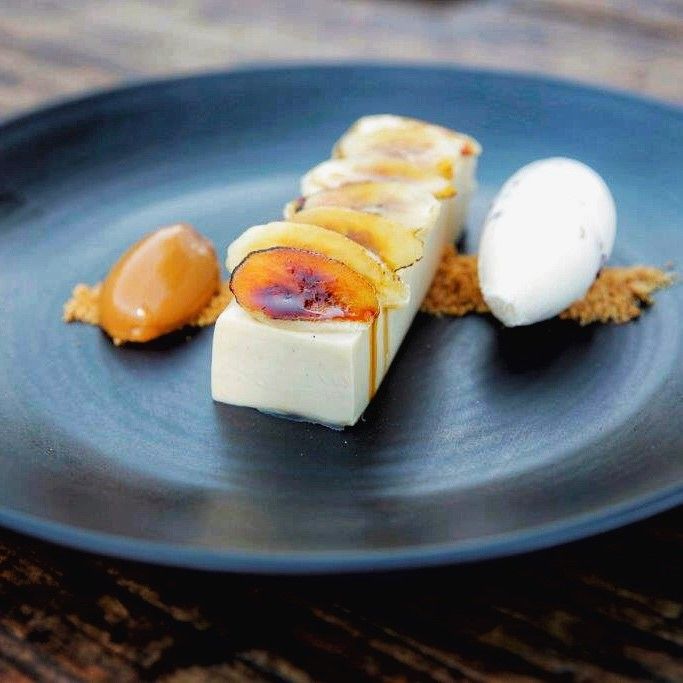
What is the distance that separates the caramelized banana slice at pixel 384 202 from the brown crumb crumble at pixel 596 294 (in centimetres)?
15

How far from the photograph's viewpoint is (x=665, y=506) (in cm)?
104

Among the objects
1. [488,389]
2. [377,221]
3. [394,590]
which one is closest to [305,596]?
[394,590]

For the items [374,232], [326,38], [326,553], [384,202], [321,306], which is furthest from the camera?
[326,38]

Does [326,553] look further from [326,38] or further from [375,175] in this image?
[326,38]

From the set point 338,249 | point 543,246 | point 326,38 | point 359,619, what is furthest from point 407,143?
point 326,38

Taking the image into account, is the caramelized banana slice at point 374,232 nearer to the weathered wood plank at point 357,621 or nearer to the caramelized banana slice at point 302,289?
the caramelized banana slice at point 302,289

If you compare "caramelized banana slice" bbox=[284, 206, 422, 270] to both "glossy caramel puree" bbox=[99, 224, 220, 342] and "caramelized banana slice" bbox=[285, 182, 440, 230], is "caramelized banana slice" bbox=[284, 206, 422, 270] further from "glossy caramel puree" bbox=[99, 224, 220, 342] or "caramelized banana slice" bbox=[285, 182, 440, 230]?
"glossy caramel puree" bbox=[99, 224, 220, 342]

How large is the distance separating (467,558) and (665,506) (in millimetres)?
223

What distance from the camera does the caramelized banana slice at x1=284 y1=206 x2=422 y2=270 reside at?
4.99 ft

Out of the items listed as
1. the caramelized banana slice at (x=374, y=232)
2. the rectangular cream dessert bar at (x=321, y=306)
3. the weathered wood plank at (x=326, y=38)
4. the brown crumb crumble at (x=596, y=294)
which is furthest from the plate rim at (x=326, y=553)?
the weathered wood plank at (x=326, y=38)

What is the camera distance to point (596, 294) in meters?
1.72

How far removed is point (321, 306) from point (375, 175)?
0.43m

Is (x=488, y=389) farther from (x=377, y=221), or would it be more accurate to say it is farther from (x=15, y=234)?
(x=15, y=234)

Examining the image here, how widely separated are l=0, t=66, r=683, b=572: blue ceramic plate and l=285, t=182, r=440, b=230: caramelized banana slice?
0.60 ft
